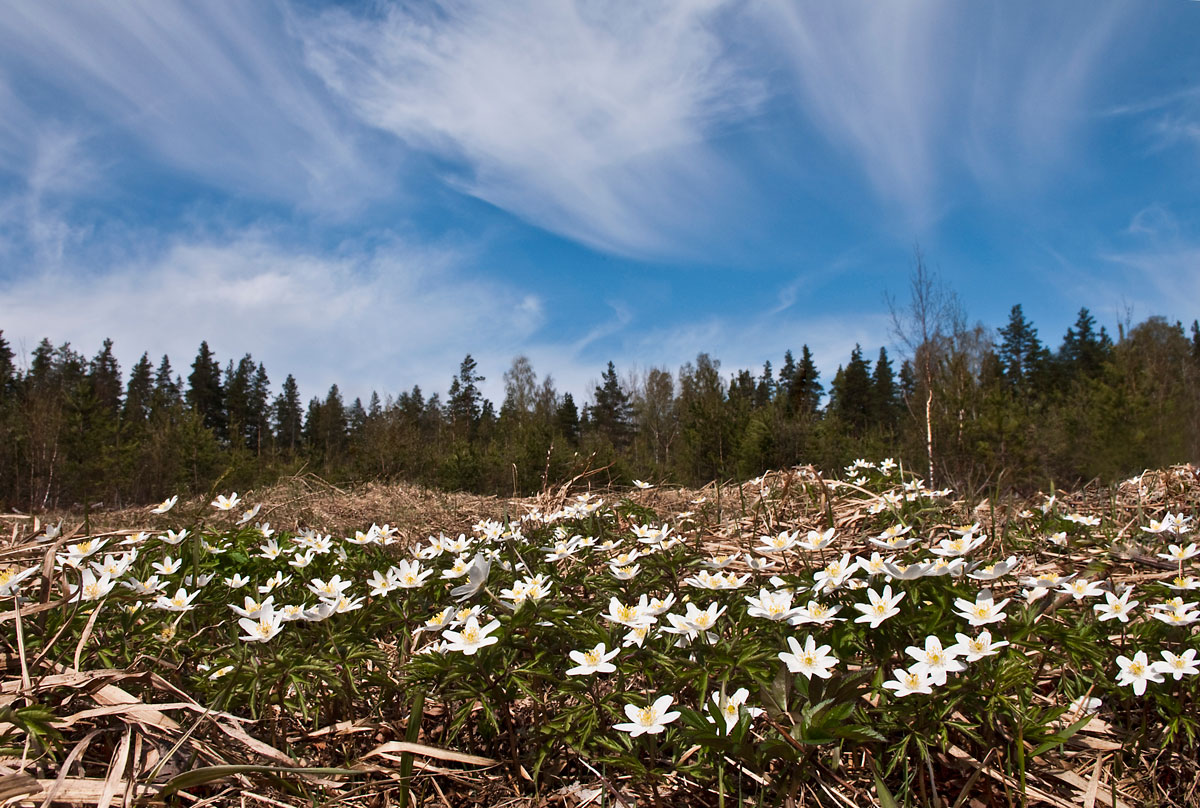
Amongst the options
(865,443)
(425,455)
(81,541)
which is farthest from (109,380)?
(81,541)

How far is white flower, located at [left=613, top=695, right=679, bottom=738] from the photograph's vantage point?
1180 mm

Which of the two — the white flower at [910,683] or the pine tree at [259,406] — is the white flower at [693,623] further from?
the pine tree at [259,406]

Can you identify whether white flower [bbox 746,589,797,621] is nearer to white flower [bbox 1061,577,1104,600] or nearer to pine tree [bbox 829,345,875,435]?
white flower [bbox 1061,577,1104,600]

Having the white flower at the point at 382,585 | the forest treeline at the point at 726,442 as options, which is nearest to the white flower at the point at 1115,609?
the white flower at the point at 382,585

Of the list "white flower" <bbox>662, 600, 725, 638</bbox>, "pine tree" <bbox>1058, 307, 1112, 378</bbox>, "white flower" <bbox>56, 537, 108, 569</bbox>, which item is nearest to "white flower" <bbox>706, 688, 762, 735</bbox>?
"white flower" <bbox>662, 600, 725, 638</bbox>

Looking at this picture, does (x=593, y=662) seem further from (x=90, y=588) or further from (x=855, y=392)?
(x=855, y=392)

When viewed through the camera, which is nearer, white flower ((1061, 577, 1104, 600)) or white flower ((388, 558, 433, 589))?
white flower ((1061, 577, 1104, 600))

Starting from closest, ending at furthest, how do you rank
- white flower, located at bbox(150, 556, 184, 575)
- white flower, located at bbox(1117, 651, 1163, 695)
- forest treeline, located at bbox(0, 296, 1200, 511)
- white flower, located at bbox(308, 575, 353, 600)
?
white flower, located at bbox(1117, 651, 1163, 695) < white flower, located at bbox(308, 575, 353, 600) < white flower, located at bbox(150, 556, 184, 575) < forest treeline, located at bbox(0, 296, 1200, 511)

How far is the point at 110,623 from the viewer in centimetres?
172

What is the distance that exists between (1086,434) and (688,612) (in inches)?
686

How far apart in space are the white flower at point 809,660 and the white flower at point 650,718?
250 mm

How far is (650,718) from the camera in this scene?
1.21m

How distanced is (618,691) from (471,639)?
351 mm

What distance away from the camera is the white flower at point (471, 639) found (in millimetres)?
1294
